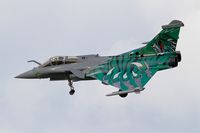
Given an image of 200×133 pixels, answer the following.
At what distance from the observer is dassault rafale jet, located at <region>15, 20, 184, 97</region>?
9400cm

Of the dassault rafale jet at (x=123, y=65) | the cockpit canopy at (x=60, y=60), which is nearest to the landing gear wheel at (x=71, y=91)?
the dassault rafale jet at (x=123, y=65)

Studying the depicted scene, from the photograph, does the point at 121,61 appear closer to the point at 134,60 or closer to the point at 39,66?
the point at 134,60

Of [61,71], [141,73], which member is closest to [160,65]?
[141,73]

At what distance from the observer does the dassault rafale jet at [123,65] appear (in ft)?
308

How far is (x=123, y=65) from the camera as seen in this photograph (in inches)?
3765

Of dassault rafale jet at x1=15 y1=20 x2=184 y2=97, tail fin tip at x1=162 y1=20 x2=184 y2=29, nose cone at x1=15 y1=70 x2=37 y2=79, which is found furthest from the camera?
nose cone at x1=15 y1=70 x2=37 y2=79

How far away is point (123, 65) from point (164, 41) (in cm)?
401

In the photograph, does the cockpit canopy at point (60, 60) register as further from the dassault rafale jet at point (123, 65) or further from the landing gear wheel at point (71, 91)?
the landing gear wheel at point (71, 91)

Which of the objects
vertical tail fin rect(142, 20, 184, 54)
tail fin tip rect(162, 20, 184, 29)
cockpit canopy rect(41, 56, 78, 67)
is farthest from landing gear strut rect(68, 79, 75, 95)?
tail fin tip rect(162, 20, 184, 29)

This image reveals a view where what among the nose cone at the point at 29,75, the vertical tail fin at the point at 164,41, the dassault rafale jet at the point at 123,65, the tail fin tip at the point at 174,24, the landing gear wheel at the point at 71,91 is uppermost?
the tail fin tip at the point at 174,24

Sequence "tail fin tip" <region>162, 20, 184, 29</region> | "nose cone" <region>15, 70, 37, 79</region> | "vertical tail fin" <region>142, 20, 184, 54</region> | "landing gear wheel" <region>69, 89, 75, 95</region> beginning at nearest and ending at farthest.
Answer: "vertical tail fin" <region>142, 20, 184, 54</region> < "tail fin tip" <region>162, 20, 184, 29</region> < "landing gear wheel" <region>69, 89, 75, 95</region> < "nose cone" <region>15, 70, 37, 79</region>

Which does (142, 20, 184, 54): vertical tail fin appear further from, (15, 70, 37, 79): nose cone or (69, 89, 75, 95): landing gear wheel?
(15, 70, 37, 79): nose cone

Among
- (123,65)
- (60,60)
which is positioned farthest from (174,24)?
(60,60)

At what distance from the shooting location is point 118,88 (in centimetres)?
9181
